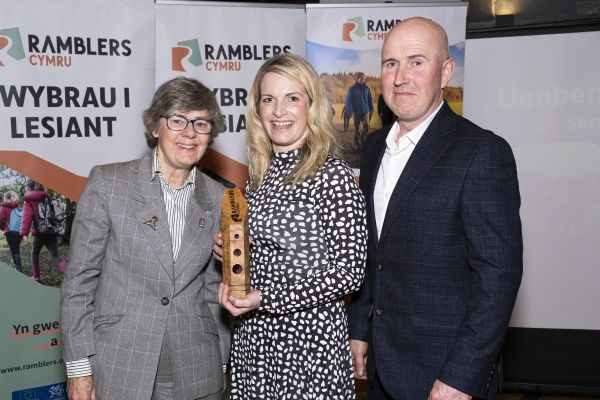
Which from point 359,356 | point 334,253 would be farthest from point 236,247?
point 359,356

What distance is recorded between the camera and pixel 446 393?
2.06m

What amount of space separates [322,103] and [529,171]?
284 centimetres

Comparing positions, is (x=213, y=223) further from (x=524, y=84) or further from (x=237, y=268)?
(x=524, y=84)

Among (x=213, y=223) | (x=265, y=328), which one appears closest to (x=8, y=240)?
(x=213, y=223)

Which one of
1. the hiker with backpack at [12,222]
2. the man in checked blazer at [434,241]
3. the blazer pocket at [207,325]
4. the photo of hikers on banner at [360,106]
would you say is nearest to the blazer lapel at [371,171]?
the man in checked blazer at [434,241]

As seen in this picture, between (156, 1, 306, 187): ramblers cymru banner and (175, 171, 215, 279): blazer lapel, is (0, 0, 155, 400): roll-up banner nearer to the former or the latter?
(156, 1, 306, 187): ramblers cymru banner

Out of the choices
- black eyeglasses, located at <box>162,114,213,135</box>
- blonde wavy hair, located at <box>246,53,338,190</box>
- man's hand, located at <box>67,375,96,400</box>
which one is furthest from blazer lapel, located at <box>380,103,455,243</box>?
man's hand, located at <box>67,375,96,400</box>

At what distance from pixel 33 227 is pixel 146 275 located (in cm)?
177

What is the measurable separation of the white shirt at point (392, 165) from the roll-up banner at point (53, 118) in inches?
86.2

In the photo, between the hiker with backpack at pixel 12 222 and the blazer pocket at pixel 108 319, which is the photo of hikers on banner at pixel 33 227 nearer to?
the hiker with backpack at pixel 12 222

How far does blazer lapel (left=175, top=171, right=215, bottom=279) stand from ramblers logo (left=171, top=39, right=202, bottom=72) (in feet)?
5.69

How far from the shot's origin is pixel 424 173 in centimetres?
217

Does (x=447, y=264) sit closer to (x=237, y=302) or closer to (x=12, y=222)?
(x=237, y=302)

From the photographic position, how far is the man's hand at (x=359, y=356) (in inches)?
97.3
